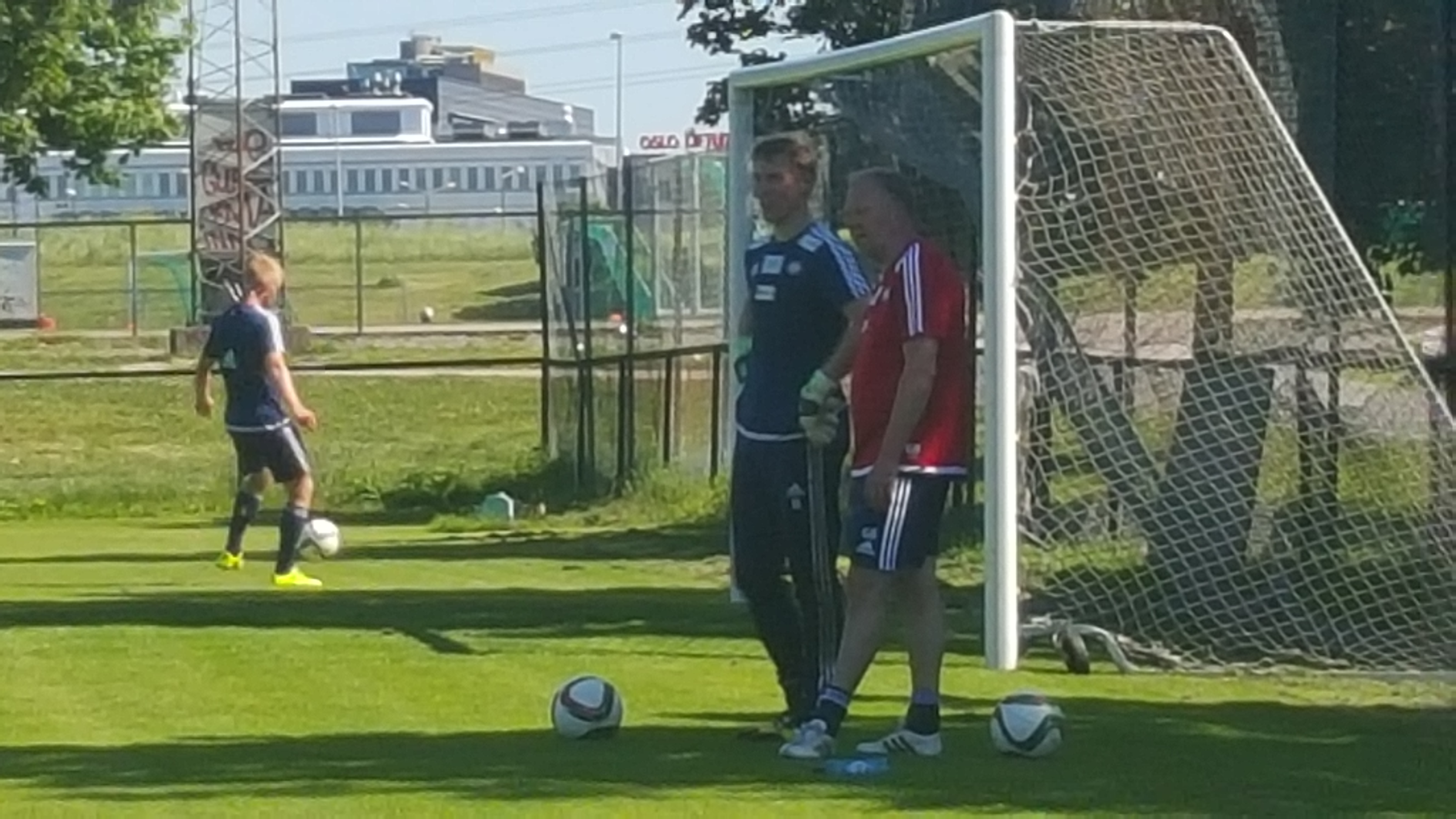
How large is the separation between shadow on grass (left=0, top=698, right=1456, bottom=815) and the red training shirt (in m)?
0.99

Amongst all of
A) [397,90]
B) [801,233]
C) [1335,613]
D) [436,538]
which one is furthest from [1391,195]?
[397,90]

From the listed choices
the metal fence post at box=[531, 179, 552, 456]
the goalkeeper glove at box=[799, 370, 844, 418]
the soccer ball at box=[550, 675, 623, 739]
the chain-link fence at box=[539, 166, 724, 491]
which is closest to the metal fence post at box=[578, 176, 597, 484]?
the chain-link fence at box=[539, 166, 724, 491]

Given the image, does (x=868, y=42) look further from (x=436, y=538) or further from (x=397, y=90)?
(x=397, y=90)

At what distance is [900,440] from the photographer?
895 centimetres

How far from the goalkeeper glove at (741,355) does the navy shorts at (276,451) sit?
4201 mm

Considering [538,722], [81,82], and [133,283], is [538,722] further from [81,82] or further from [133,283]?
[133,283]

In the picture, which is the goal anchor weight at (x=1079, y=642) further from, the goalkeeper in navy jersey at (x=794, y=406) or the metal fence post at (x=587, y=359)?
the metal fence post at (x=587, y=359)

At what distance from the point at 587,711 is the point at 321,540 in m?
8.37

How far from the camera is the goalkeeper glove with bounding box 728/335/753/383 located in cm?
980

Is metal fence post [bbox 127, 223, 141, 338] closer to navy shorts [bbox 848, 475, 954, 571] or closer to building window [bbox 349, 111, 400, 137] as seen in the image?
navy shorts [bbox 848, 475, 954, 571]

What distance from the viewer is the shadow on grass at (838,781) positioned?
886 cm

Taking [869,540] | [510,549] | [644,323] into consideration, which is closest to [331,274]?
A: [644,323]

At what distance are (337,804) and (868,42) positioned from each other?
9.59 metres

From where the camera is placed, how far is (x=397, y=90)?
116125mm
